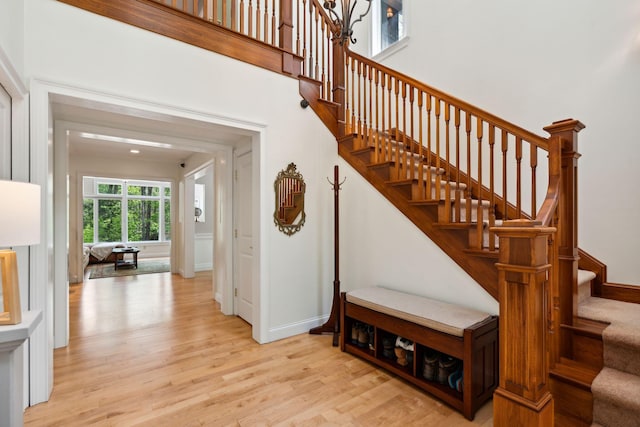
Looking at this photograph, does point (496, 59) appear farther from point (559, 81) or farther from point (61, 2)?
point (61, 2)

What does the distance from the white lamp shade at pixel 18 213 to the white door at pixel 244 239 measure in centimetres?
226

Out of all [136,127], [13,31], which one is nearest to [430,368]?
[13,31]

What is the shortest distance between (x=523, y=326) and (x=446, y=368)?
1.07 meters

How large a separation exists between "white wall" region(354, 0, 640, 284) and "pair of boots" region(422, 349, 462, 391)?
64.1 inches

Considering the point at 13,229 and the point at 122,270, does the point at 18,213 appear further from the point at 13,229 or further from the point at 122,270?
the point at 122,270

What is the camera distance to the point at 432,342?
7.13 ft

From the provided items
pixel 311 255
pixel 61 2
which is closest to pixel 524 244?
pixel 311 255

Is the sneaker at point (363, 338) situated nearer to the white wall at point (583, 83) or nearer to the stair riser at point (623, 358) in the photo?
the stair riser at point (623, 358)

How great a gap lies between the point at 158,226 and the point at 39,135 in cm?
896

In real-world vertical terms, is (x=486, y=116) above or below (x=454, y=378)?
above

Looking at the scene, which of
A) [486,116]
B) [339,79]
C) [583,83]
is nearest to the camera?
[486,116]

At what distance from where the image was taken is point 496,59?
3.29 meters

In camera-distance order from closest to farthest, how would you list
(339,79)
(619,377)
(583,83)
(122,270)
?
(619,377) → (583,83) → (339,79) → (122,270)

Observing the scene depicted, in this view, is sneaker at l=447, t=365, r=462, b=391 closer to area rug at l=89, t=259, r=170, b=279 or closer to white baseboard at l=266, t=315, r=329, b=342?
white baseboard at l=266, t=315, r=329, b=342
